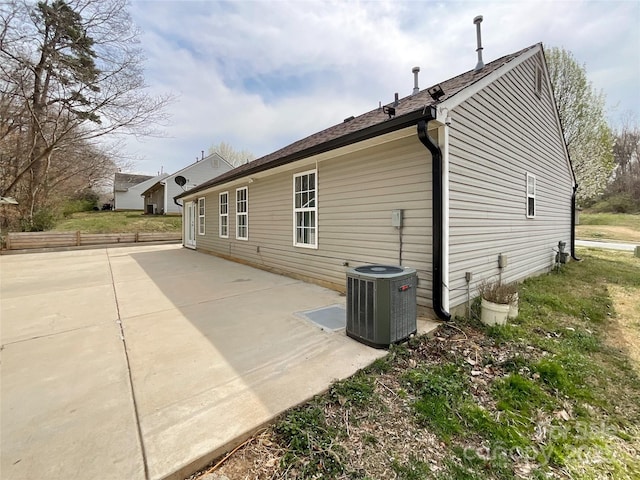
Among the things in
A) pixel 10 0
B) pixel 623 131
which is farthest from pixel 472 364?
pixel 623 131

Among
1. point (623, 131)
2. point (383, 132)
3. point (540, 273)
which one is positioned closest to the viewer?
point (383, 132)

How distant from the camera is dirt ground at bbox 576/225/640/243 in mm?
16709

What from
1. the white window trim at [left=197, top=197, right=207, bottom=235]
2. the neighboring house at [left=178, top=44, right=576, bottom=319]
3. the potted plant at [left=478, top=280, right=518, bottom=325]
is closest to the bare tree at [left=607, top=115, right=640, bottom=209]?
the neighboring house at [left=178, top=44, right=576, bottom=319]

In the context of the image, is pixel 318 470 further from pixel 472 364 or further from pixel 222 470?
pixel 472 364

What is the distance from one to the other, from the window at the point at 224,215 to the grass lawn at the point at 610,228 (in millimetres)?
21029

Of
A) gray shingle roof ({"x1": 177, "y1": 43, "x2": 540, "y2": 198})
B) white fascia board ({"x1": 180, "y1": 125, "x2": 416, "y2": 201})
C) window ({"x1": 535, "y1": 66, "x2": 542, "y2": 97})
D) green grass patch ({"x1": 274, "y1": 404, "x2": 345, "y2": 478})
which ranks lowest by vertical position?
green grass patch ({"x1": 274, "y1": 404, "x2": 345, "y2": 478})

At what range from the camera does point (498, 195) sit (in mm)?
4938

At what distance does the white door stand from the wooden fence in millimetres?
2724

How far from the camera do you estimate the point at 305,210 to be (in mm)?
5996

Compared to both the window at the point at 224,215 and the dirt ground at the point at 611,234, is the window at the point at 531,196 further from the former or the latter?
the dirt ground at the point at 611,234

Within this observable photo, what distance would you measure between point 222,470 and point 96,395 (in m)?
1.32

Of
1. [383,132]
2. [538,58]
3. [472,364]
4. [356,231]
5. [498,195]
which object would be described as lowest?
[472,364]

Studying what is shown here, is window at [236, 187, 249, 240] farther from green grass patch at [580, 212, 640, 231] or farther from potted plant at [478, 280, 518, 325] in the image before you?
green grass patch at [580, 212, 640, 231]

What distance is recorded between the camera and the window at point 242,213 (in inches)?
328
